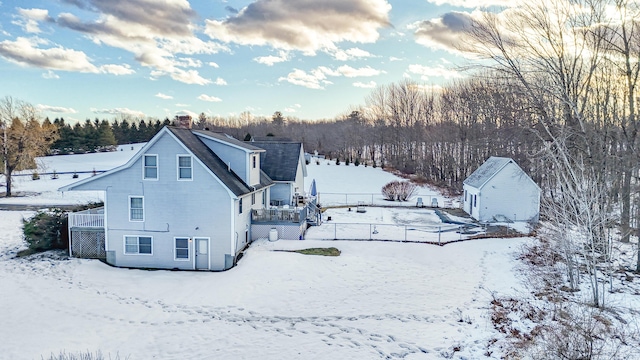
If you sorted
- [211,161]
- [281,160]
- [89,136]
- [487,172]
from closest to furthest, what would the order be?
[211,161] → [487,172] → [281,160] → [89,136]

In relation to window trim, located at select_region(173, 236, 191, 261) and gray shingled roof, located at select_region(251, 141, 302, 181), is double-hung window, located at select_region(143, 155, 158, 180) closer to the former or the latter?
window trim, located at select_region(173, 236, 191, 261)

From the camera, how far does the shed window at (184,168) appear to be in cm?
1805

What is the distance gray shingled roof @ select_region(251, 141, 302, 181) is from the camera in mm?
27438

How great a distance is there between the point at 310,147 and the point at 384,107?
25890 millimetres

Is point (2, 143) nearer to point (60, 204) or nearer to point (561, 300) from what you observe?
point (60, 204)

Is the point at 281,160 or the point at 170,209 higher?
the point at 281,160

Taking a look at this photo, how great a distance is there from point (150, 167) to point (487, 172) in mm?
22974

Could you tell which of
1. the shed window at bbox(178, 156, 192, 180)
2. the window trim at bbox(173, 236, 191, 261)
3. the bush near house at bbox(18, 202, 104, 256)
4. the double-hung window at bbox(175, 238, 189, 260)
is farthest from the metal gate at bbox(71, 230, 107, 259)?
the shed window at bbox(178, 156, 192, 180)

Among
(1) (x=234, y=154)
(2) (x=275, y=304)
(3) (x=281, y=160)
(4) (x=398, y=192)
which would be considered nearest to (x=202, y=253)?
(1) (x=234, y=154)

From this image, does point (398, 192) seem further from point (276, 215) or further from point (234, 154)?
point (234, 154)

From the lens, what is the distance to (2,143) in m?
38.5

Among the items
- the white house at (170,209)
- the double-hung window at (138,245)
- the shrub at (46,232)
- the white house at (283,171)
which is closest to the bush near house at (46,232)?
the shrub at (46,232)

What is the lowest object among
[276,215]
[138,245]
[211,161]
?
[138,245]

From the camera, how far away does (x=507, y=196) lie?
1041 inches
